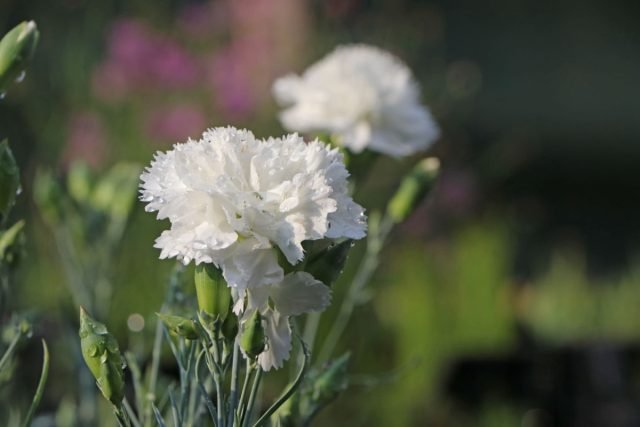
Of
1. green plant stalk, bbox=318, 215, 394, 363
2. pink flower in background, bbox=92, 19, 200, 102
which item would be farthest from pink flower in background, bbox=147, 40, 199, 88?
green plant stalk, bbox=318, 215, 394, 363

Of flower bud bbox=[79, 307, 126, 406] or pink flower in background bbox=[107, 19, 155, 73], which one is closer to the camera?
flower bud bbox=[79, 307, 126, 406]

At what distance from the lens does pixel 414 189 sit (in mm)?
1112

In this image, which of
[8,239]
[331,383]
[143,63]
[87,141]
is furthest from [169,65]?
[331,383]

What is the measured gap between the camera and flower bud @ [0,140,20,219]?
79 cm

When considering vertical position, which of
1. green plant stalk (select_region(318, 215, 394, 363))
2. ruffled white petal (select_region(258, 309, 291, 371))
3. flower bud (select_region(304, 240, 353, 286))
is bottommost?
green plant stalk (select_region(318, 215, 394, 363))

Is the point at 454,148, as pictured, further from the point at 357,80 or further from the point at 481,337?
the point at 357,80

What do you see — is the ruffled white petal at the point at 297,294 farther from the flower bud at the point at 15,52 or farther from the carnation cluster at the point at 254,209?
the flower bud at the point at 15,52

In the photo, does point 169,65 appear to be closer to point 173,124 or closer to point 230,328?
point 173,124

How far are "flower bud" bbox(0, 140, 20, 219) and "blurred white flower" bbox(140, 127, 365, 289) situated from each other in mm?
174

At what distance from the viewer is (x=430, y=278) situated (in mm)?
2420

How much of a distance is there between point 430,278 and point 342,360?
161 cm

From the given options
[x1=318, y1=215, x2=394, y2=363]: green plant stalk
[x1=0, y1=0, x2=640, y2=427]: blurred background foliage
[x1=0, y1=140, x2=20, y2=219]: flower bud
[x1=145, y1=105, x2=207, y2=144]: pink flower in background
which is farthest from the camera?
[x1=145, y1=105, x2=207, y2=144]: pink flower in background

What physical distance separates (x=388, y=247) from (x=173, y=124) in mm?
674

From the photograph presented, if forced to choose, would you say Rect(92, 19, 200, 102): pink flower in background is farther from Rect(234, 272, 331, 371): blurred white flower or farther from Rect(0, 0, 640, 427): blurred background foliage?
Rect(234, 272, 331, 371): blurred white flower
